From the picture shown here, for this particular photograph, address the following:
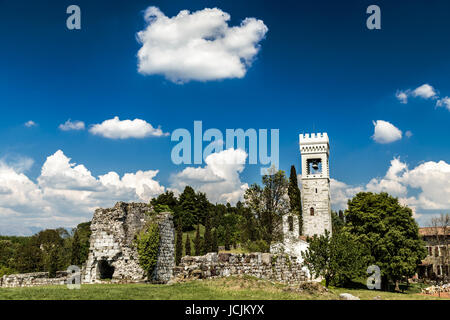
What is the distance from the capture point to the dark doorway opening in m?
22.7

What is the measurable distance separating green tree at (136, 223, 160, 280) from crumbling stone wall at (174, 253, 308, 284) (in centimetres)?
644

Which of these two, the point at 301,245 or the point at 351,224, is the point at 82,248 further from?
the point at 351,224

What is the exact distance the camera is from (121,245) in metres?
22.1

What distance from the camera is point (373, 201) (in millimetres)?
42625

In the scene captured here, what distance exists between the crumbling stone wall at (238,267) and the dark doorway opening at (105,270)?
30.4 ft

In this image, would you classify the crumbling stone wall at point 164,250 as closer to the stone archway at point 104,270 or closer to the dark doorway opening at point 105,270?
the stone archway at point 104,270

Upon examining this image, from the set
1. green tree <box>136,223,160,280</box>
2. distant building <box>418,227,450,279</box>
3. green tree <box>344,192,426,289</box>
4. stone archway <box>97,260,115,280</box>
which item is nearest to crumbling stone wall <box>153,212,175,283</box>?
green tree <box>136,223,160,280</box>

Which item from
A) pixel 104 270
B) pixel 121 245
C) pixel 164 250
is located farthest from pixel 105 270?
pixel 164 250

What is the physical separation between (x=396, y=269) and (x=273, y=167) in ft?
55.2

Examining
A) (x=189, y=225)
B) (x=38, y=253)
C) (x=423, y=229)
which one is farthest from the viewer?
(x=189, y=225)

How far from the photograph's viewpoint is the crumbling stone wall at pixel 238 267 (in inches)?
584

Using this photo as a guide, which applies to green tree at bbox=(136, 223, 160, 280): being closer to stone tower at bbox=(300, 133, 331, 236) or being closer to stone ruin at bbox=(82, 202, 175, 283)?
stone ruin at bbox=(82, 202, 175, 283)

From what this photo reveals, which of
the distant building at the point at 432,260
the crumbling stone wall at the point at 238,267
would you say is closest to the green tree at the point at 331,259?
the crumbling stone wall at the point at 238,267
